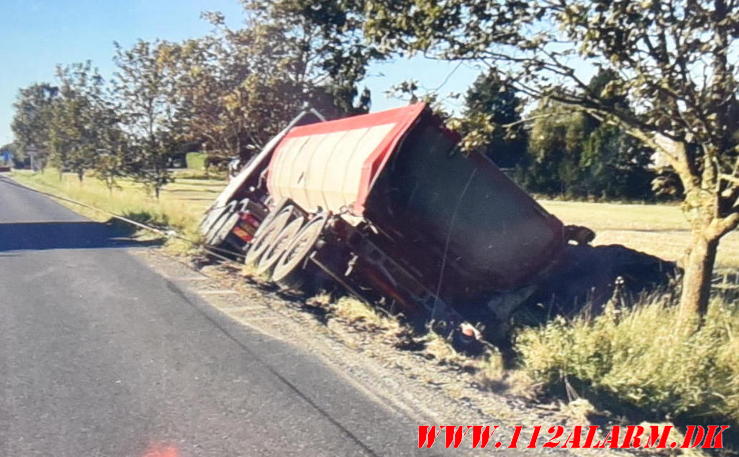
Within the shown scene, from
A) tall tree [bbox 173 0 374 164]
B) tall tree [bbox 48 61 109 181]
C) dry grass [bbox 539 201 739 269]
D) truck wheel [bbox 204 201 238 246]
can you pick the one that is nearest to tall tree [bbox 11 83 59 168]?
tall tree [bbox 48 61 109 181]

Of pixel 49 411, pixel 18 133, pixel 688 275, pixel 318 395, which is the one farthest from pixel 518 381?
pixel 18 133

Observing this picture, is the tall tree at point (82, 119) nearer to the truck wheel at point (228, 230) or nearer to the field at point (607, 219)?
the field at point (607, 219)

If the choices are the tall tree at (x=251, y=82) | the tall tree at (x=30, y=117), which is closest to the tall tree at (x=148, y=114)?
the tall tree at (x=251, y=82)

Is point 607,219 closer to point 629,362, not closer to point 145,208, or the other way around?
point 145,208

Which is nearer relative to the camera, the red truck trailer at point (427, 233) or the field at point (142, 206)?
the red truck trailer at point (427, 233)

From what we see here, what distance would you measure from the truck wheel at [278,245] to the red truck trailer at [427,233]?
263 millimetres

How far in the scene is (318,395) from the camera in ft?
21.1

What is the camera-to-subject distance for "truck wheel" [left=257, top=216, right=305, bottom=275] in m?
11.2

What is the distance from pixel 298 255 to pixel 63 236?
9754 millimetres

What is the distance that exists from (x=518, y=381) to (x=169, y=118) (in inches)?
813

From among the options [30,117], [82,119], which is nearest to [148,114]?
[82,119]

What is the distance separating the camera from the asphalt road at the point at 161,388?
17.6ft

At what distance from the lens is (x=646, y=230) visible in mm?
21328

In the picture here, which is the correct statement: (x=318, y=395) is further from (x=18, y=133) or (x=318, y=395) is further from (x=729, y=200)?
(x=18, y=133)
